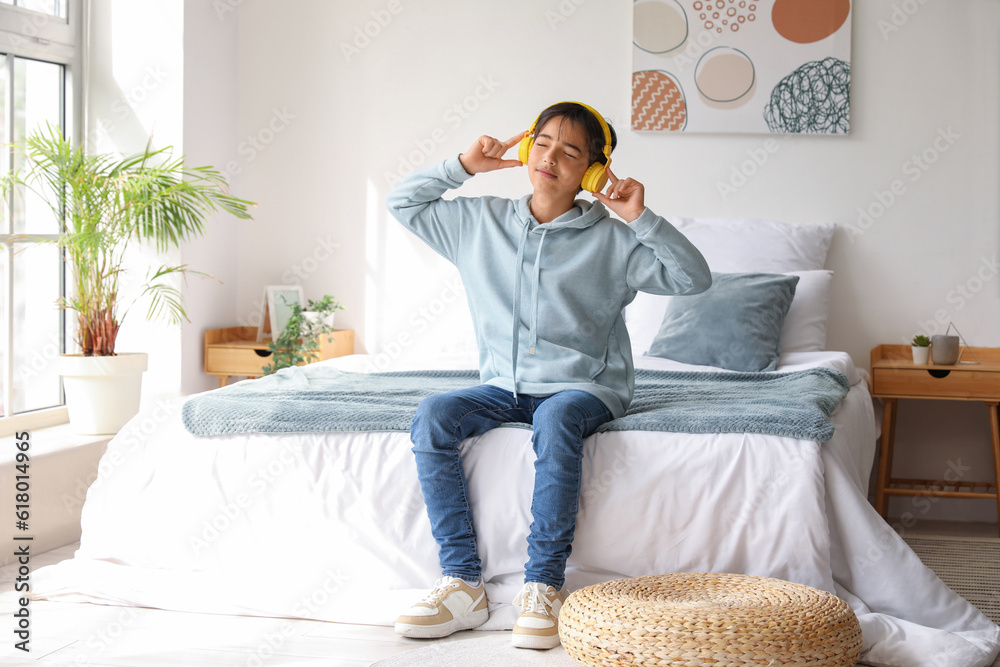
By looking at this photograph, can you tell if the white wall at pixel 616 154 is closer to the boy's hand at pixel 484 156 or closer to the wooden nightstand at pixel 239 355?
the wooden nightstand at pixel 239 355

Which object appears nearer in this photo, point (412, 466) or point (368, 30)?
point (412, 466)

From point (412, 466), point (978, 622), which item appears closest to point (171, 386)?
point (412, 466)

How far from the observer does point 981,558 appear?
272 centimetres

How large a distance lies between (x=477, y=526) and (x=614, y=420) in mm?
377

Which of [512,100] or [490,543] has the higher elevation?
[512,100]

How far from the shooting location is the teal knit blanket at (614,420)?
1929mm

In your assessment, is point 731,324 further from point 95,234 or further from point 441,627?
point 95,234

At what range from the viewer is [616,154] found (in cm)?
362

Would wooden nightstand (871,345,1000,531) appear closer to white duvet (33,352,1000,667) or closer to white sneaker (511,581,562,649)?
white duvet (33,352,1000,667)

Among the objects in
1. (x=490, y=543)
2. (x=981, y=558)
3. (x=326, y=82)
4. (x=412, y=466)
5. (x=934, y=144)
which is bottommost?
(x=981, y=558)

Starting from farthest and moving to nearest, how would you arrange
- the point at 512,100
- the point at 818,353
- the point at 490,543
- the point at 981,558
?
1. the point at 512,100
2. the point at 818,353
3. the point at 981,558
4. the point at 490,543

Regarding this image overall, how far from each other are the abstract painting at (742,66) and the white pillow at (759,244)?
0.38 meters

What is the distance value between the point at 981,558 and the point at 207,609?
2197 millimetres

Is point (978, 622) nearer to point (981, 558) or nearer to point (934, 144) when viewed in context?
point (981, 558)
